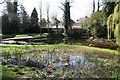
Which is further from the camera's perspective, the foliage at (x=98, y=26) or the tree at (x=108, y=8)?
the foliage at (x=98, y=26)

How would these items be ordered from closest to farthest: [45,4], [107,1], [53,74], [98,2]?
[53,74] → [107,1] → [98,2] → [45,4]

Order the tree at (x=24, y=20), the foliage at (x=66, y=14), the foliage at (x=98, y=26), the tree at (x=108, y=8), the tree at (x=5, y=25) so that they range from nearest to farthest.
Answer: the tree at (x=108, y=8)
the foliage at (x=98, y=26)
the tree at (x=5, y=25)
the foliage at (x=66, y=14)
the tree at (x=24, y=20)

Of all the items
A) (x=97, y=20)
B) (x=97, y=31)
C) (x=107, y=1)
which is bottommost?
(x=97, y=31)

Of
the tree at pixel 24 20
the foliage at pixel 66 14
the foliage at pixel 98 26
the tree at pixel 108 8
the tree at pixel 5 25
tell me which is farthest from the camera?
the tree at pixel 24 20

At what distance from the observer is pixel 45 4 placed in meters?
36.0

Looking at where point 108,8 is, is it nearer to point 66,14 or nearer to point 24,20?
point 66,14

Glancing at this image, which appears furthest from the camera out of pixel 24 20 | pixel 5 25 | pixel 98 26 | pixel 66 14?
pixel 24 20

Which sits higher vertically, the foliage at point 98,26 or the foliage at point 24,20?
the foliage at point 24,20

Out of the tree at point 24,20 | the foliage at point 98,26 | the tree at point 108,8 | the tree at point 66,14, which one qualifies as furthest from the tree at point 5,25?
the tree at point 108,8

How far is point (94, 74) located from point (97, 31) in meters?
18.6

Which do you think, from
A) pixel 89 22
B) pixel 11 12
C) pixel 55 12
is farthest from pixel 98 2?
pixel 11 12

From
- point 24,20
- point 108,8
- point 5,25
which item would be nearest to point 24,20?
point 24,20

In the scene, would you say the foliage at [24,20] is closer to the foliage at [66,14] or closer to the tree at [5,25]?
the tree at [5,25]

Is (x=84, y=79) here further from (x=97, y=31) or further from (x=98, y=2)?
(x=98, y=2)
